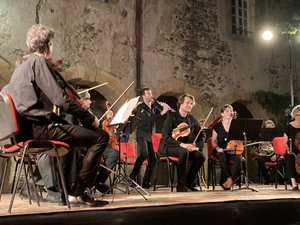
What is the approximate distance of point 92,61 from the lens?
28.0 feet

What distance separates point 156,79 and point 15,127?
248 inches

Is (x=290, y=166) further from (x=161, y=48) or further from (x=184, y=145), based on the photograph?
(x=161, y=48)

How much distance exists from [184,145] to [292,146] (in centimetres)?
165

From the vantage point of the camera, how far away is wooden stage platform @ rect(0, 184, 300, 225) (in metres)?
3.12

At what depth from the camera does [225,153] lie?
6.85 m

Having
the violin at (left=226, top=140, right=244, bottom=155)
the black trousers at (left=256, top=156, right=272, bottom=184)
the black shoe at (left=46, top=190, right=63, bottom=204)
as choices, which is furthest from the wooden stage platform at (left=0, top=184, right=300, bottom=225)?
the black trousers at (left=256, top=156, right=272, bottom=184)

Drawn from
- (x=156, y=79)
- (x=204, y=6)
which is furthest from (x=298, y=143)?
(x=204, y=6)

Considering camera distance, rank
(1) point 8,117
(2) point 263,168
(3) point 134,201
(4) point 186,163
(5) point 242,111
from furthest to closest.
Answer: (5) point 242,111 < (2) point 263,168 < (4) point 186,163 < (3) point 134,201 < (1) point 8,117

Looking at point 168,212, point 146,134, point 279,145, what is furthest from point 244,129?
point 168,212

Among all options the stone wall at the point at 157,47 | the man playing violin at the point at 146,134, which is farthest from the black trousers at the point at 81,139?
the stone wall at the point at 157,47

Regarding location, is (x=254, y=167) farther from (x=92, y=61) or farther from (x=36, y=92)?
(x=36, y=92)

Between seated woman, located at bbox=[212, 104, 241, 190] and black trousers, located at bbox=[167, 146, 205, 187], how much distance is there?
18.2 inches

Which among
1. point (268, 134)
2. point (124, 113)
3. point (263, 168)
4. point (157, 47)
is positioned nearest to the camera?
point (124, 113)

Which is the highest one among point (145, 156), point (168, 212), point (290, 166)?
point (145, 156)
